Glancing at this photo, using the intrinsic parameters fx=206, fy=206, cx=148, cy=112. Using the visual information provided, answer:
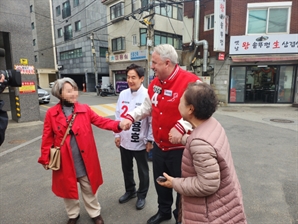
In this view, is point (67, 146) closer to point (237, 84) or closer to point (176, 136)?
point (176, 136)

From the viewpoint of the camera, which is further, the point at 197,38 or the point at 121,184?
the point at 197,38

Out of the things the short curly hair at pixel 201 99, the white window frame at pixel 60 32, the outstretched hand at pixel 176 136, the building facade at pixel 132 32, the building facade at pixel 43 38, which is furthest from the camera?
the building facade at pixel 43 38

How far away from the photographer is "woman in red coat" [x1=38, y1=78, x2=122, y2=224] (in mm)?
2164

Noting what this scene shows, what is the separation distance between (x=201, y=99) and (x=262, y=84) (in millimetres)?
12558

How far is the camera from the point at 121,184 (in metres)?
3.32

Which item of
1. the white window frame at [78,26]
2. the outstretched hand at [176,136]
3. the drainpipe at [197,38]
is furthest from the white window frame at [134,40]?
the outstretched hand at [176,136]

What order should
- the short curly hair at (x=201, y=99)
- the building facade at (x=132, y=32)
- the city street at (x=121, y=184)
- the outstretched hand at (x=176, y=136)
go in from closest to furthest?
the short curly hair at (x=201, y=99) → the outstretched hand at (x=176, y=136) → the city street at (x=121, y=184) → the building facade at (x=132, y=32)

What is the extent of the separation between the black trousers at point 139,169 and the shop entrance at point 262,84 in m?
10.8

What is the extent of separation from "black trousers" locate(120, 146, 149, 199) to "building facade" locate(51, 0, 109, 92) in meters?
20.4

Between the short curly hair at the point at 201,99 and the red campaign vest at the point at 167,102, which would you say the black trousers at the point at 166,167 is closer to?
the red campaign vest at the point at 167,102

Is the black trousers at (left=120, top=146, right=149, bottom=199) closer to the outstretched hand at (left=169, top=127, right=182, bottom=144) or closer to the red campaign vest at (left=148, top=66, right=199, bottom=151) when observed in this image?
the red campaign vest at (left=148, top=66, right=199, bottom=151)

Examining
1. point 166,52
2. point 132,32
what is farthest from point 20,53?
point 132,32

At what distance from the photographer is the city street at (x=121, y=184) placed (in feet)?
8.45

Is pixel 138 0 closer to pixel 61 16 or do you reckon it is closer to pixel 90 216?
pixel 61 16
